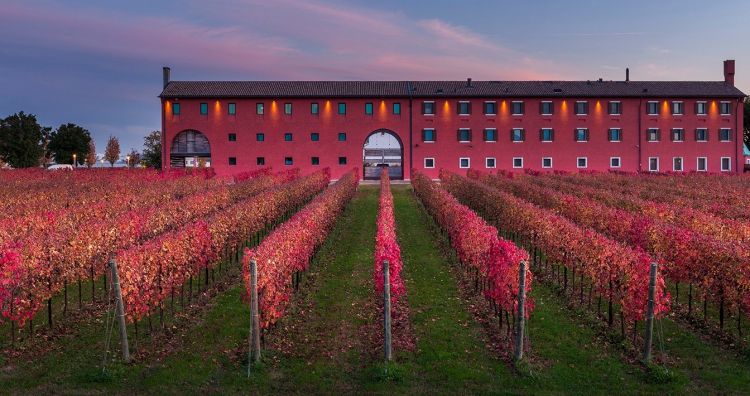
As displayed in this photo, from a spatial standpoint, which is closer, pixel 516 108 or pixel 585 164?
pixel 585 164

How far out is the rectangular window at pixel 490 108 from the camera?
193 feet

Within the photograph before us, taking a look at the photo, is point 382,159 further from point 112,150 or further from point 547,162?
point 112,150

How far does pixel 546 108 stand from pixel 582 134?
4.48 metres

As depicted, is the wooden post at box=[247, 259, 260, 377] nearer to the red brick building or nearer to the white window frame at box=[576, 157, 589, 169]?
the red brick building

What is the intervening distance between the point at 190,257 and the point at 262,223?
8.56 m

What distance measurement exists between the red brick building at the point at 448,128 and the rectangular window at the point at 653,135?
0.11m

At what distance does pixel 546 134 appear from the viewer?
2323 inches

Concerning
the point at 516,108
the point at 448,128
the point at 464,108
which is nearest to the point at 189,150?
the point at 448,128

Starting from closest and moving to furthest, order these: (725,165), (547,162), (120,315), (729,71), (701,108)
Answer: (120,315) → (547,162) → (725,165) → (701,108) → (729,71)

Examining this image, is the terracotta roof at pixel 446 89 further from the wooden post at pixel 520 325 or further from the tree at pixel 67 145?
the tree at pixel 67 145

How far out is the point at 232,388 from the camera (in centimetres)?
855

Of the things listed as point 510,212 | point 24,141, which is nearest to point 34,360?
point 510,212

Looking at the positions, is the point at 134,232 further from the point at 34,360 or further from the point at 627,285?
the point at 627,285

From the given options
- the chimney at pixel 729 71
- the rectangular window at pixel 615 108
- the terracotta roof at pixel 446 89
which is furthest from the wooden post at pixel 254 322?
the chimney at pixel 729 71
